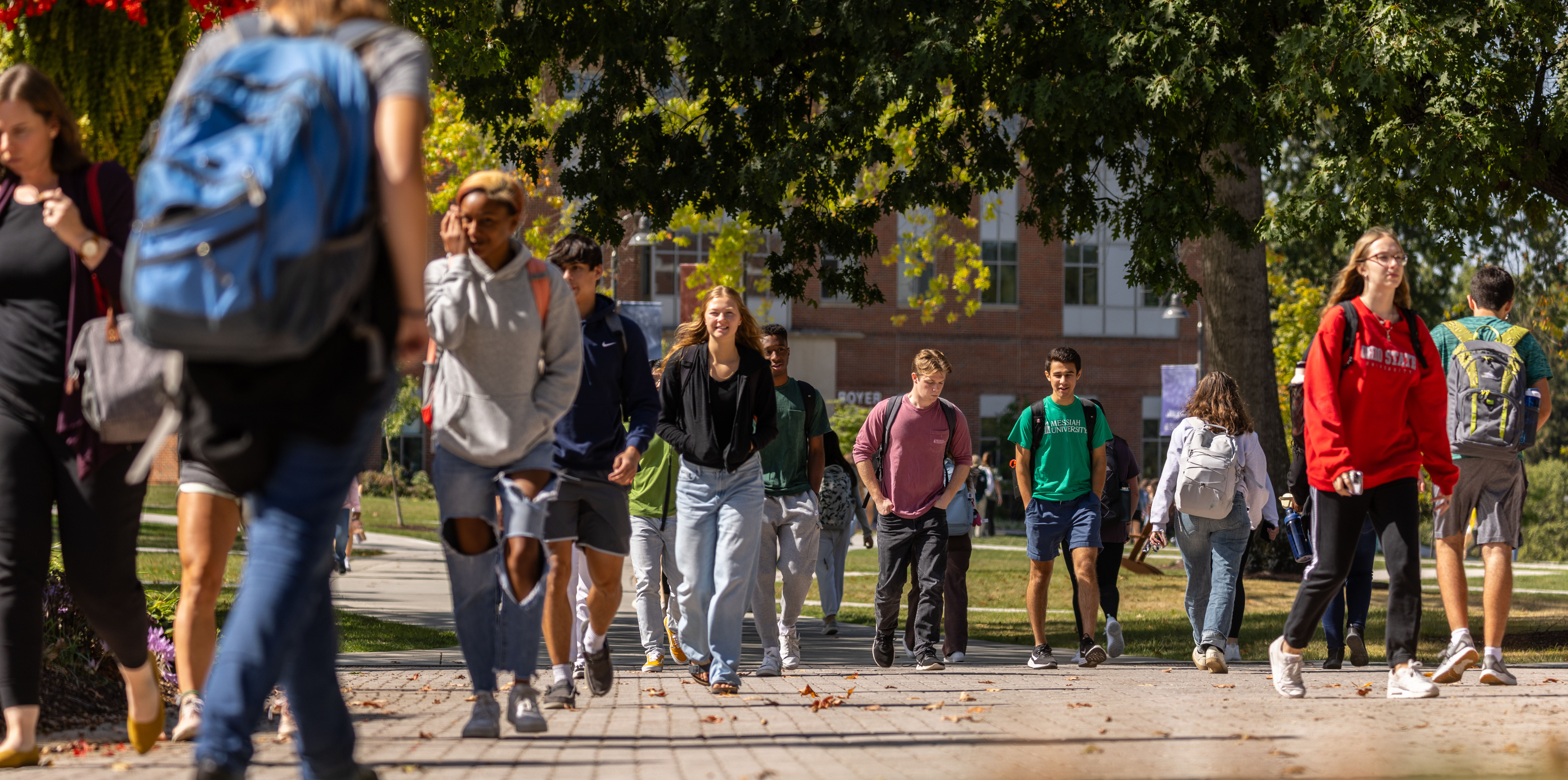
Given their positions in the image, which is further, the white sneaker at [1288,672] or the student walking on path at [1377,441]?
the white sneaker at [1288,672]

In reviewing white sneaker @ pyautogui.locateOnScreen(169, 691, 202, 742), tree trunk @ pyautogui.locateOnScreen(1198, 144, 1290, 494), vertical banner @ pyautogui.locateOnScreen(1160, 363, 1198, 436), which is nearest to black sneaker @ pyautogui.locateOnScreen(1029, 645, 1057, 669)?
white sneaker @ pyautogui.locateOnScreen(169, 691, 202, 742)

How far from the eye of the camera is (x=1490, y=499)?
299 inches

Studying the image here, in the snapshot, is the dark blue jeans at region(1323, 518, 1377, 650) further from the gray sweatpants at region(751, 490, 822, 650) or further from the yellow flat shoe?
the yellow flat shoe

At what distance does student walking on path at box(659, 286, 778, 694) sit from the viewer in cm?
752

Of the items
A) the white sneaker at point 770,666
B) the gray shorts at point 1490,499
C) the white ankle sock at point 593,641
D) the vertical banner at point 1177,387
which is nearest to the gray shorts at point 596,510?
the white ankle sock at point 593,641

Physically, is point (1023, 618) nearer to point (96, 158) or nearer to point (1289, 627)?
point (1289, 627)

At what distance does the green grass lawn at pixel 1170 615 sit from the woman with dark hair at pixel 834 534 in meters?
1.21

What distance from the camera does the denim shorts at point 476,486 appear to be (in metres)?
5.17

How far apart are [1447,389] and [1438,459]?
3.31ft

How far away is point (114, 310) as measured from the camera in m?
4.61

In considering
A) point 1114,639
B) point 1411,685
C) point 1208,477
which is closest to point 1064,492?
point 1208,477

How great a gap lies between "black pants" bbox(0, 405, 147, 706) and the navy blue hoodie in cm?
207

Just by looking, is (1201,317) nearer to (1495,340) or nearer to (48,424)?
(1495,340)

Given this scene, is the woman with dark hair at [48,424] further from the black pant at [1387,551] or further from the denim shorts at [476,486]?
the black pant at [1387,551]
